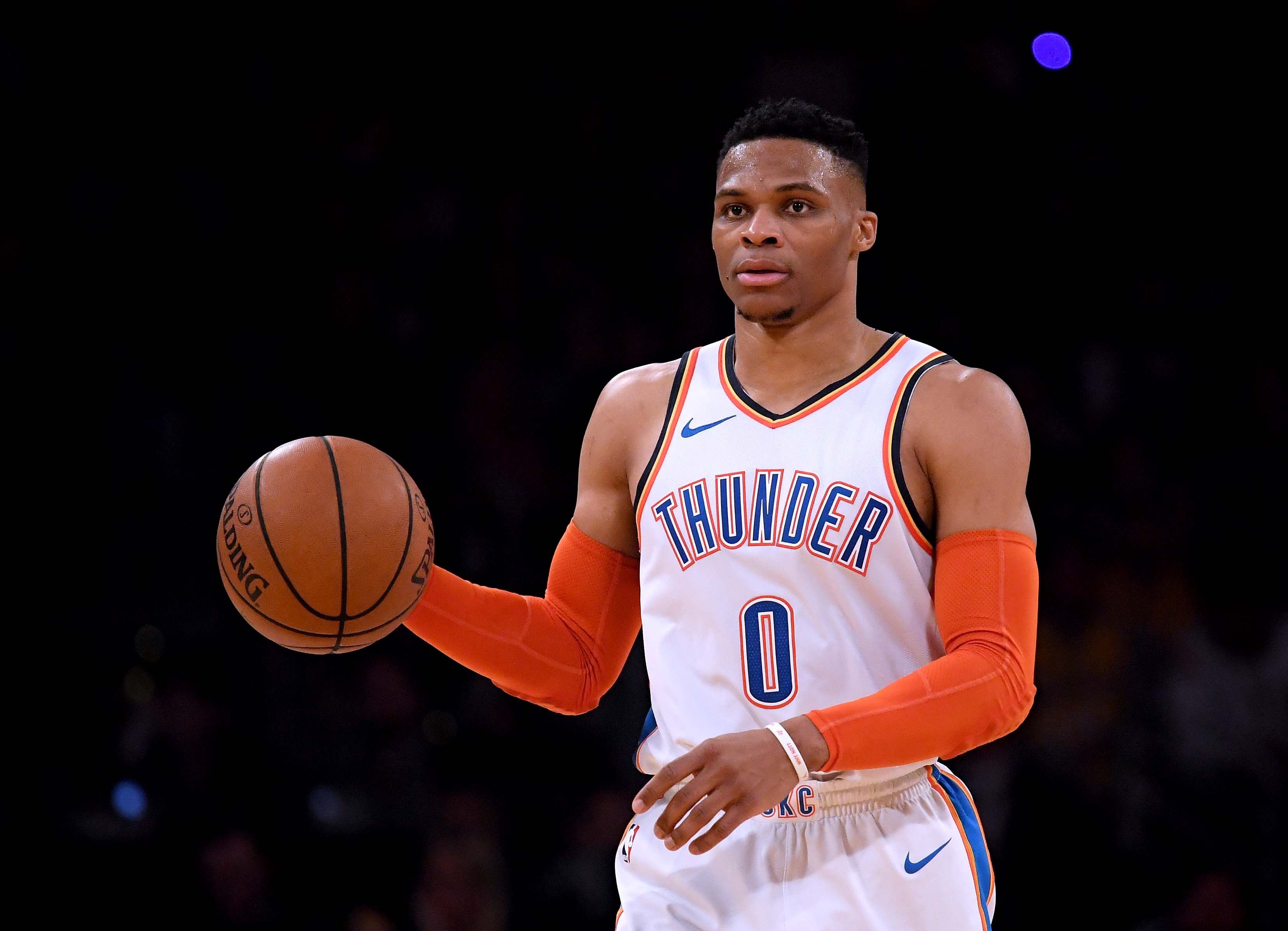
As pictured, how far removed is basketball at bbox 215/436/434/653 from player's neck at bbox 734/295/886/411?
693 millimetres

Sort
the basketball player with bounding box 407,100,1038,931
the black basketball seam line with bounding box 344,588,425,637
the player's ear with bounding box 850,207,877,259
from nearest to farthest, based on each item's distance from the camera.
→ the basketball player with bounding box 407,100,1038,931, the black basketball seam line with bounding box 344,588,425,637, the player's ear with bounding box 850,207,877,259

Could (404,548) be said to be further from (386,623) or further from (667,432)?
(667,432)

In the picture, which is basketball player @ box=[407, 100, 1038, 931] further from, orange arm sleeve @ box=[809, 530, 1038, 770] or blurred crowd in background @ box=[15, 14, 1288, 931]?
blurred crowd in background @ box=[15, 14, 1288, 931]

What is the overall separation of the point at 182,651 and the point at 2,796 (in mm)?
783

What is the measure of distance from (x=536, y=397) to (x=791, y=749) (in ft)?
13.4

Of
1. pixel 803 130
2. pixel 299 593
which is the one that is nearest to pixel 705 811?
pixel 299 593

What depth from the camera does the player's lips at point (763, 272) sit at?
2.66m

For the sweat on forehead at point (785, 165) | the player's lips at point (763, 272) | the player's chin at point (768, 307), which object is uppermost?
the sweat on forehead at point (785, 165)

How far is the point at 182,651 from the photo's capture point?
545cm

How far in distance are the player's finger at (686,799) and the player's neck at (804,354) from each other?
0.84 m

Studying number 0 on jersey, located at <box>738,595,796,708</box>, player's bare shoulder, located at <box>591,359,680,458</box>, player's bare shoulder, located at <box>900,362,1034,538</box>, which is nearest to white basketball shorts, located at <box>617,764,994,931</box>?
number 0 on jersey, located at <box>738,595,796,708</box>

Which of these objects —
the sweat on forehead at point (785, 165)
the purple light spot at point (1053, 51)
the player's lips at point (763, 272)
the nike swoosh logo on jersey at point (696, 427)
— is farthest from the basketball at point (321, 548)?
the purple light spot at point (1053, 51)

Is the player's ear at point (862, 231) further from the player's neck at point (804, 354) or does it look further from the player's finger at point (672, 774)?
the player's finger at point (672, 774)

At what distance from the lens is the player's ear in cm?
276
